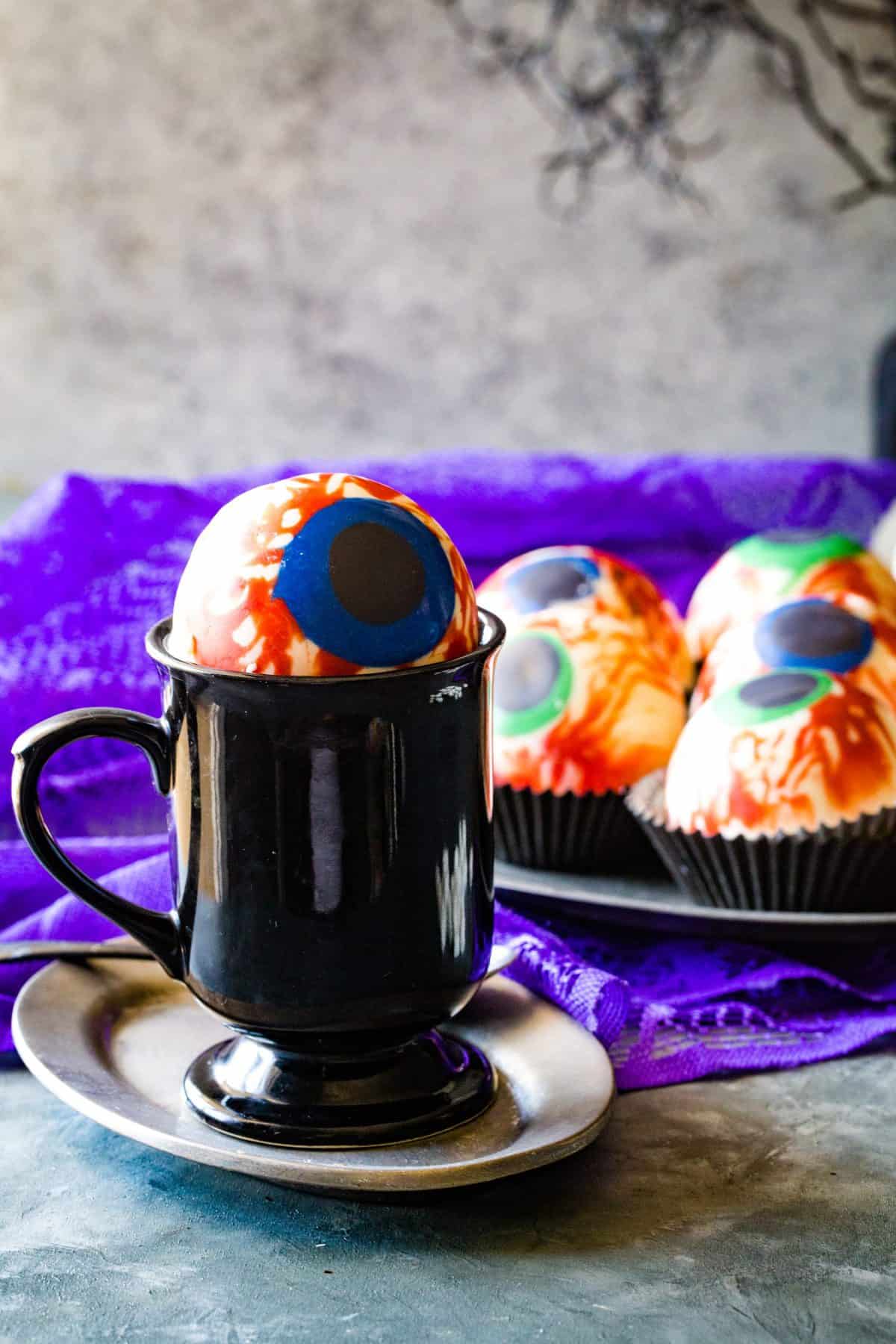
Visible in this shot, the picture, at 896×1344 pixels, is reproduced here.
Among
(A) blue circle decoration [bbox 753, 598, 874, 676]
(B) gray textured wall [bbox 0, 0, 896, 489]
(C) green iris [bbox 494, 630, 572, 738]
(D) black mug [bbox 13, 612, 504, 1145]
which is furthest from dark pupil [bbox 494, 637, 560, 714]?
(B) gray textured wall [bbox 0, 0, 896, 489]

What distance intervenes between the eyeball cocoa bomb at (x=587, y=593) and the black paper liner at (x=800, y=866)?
15cm

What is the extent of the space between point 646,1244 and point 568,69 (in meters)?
2.96

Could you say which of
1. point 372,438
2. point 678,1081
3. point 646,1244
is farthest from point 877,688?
point 372,438

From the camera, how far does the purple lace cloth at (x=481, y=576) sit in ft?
1.85

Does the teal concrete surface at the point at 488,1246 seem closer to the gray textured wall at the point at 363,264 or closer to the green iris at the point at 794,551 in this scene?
the green iris at the point at 794,551

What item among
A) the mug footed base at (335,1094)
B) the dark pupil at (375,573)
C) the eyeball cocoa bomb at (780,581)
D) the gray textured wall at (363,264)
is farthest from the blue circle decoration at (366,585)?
the gray textured wall at (363,264)

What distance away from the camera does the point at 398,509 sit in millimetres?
446

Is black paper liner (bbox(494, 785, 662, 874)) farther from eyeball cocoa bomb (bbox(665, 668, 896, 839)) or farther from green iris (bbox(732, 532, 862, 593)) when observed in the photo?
green iris (bbox(732, 532, 862, 593))

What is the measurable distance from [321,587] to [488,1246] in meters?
0.19

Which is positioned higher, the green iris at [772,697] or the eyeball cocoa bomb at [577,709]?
the green iris at [772,697]

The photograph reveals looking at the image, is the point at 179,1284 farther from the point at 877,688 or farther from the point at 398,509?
the point at 877,688

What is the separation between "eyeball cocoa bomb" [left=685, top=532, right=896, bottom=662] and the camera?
78 cm

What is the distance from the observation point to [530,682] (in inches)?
29.0

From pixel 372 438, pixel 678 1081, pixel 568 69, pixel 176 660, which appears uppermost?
pixel 568 69
